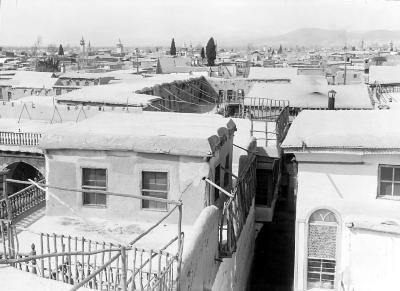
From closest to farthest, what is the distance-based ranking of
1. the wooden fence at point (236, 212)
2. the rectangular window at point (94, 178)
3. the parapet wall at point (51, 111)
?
the wooden fence at point (236, 212) < the rectangular window at point (94, 178) < the parapet wall at point (51, 111)

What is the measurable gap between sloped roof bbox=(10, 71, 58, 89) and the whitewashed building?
3741 cm

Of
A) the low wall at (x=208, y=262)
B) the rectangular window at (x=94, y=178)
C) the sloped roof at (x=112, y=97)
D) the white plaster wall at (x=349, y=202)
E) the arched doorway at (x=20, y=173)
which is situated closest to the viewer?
the low wall at (x=208, y=262)

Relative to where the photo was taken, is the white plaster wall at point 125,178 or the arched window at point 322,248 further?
the arched window at point 322,248

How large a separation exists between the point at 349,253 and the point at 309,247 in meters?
1.17

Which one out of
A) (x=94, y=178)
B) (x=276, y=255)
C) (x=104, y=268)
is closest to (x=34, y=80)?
(x=276, y=255)

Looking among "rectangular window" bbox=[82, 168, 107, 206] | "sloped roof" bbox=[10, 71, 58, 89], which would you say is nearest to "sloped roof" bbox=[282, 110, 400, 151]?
"rectangular window" bbox=[82, 168, 107, 206]

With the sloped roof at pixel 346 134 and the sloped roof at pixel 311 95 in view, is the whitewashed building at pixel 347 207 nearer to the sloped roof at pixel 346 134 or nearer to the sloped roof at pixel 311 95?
the sloped roof at pixel 346 134

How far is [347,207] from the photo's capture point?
49.8 ft

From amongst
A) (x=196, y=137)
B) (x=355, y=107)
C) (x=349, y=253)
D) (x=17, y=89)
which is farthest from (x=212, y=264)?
(x=17, y=89)

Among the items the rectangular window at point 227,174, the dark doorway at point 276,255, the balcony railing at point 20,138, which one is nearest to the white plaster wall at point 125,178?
the rectangular window at point 227,174

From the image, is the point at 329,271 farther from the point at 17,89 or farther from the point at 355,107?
the point at 17,89

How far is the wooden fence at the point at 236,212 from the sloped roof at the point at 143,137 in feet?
4.71

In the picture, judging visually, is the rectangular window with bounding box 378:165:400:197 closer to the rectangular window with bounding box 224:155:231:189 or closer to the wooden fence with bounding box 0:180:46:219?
the rectangular window with bounding box 224:155:231:189

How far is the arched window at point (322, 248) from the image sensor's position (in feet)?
50.8
